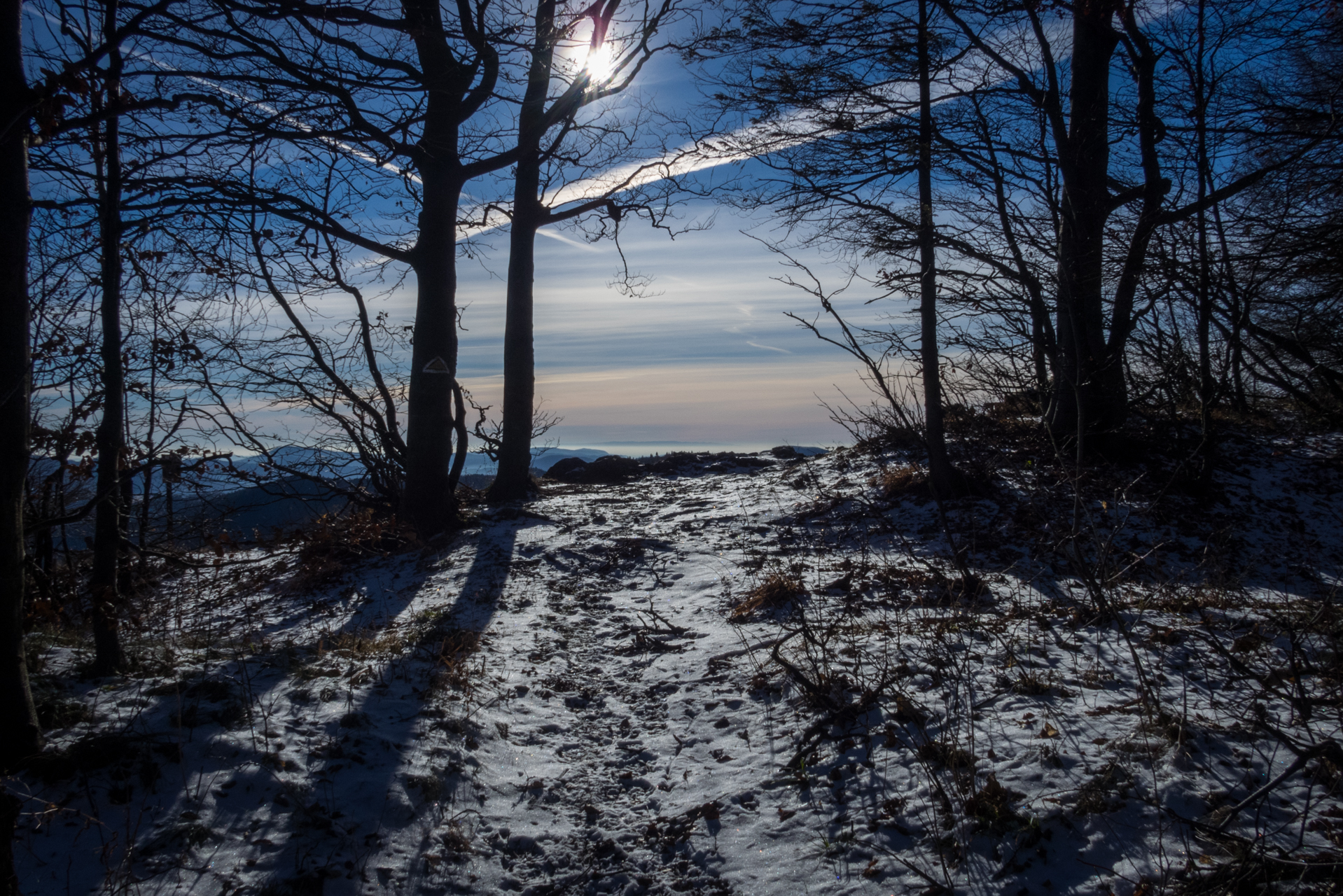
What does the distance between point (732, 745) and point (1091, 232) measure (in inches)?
335

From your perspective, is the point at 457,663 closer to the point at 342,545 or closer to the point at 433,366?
the point at 342,545

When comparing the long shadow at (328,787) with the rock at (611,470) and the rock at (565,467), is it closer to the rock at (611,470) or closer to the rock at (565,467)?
the rock at (611,470)

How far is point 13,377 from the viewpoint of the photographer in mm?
2871

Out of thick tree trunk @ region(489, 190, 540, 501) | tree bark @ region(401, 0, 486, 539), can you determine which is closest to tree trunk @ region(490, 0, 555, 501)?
thick tree trunk @ region(489, 190, 540, 501)

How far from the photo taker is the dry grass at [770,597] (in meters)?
5.78

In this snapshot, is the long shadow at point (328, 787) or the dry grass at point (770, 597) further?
the dry grass at point (770, 597)

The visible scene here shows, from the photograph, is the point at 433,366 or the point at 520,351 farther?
the point at 520,351

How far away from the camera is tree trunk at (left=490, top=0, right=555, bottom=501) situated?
10.6 m

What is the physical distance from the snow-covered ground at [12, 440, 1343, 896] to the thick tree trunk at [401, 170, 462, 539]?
2493 mm

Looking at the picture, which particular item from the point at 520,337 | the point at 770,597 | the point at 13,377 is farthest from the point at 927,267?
the point at 13,377

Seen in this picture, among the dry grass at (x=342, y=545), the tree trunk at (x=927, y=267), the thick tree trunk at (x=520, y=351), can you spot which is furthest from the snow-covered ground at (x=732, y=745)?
the thick tree trunk at (x=520, y=351)

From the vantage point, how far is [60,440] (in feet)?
16.9

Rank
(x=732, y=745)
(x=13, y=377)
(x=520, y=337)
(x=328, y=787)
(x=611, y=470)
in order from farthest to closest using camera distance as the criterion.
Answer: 1. (x=611, y=470)
2. (x=520, y=337)
3. (x=732, y=745)
4. (x=328, y=787)
5. (x=13, y=377)

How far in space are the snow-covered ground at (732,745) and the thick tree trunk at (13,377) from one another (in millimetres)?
282
